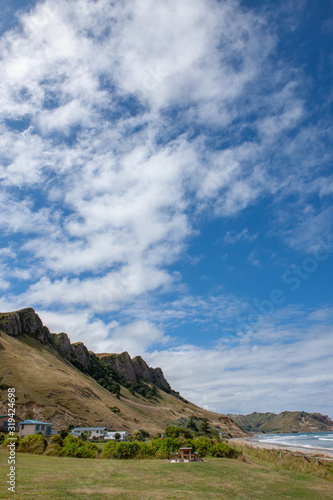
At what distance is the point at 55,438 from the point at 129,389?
129 meters

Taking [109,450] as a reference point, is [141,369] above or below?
above

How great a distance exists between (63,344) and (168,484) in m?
126

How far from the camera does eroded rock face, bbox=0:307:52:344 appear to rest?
10638 cm

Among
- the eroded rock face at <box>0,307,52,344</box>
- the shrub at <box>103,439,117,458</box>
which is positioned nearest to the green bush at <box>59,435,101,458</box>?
the shrub at <box>103,439,117,458</box>

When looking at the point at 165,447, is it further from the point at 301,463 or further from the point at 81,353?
the point at 81,353

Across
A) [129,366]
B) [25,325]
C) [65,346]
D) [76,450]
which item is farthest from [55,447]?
[129,366]

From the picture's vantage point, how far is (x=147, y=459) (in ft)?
86.8

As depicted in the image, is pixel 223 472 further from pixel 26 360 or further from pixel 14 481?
pixel 26 360

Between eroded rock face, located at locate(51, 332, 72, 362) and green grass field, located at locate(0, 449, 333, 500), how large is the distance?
116 m

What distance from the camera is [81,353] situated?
459 feet

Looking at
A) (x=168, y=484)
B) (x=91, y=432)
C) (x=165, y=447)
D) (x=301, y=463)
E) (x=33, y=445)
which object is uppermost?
(x=168, y=484)

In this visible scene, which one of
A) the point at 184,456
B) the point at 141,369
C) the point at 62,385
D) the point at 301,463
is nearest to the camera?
the point at 301,463

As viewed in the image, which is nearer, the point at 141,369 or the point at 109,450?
the point at 109,450

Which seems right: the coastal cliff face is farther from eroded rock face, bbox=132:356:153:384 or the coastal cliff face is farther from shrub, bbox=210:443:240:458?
shrub, bbox=210:443:240:458
